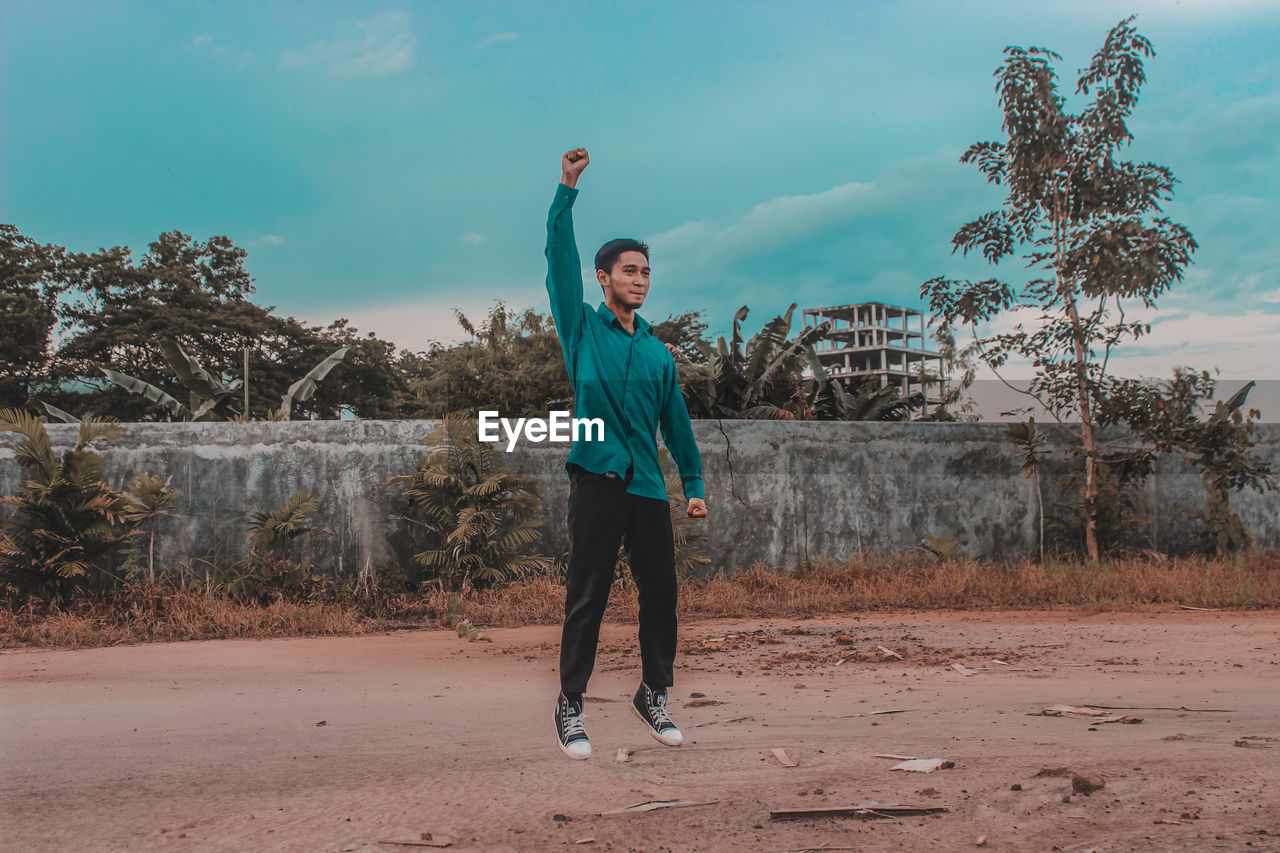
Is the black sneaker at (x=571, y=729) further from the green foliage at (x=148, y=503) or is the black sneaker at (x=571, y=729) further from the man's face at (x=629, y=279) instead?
the green foliage at (x=148, y=503)

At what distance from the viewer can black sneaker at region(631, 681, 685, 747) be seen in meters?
3.68

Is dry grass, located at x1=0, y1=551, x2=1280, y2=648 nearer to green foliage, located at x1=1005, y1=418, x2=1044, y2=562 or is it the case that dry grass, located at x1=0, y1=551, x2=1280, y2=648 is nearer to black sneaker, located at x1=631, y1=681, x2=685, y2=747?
green foliage, located at x1=1005, y1=418, x2=1044, y2=562

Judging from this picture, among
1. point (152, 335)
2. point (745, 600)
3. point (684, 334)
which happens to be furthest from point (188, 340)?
point (745, 600)

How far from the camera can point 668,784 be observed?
143 inches

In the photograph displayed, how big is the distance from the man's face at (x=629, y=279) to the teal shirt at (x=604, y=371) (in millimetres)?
79

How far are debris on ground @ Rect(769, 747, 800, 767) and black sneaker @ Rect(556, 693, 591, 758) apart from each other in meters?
0.79

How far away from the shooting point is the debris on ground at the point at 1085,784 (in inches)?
136

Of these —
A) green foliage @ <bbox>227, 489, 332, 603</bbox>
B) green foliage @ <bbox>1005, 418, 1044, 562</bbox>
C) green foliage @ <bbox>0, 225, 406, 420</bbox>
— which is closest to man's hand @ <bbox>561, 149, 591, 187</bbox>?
green foliage @ <bbox>227, 489, 332, 603</bbox>

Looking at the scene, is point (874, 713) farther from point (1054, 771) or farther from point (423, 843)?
point (423, 843)

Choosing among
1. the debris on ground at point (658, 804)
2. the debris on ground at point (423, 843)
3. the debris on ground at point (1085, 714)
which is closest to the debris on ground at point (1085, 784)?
the debris on ground at point (1085, 714)

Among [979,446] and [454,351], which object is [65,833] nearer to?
[979,446]

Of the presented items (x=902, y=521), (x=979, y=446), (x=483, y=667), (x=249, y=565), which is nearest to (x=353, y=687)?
(x=483, y=667)

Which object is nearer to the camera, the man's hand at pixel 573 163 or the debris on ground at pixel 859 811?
the debris on ground at pixel 859 811

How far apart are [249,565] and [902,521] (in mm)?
6709
